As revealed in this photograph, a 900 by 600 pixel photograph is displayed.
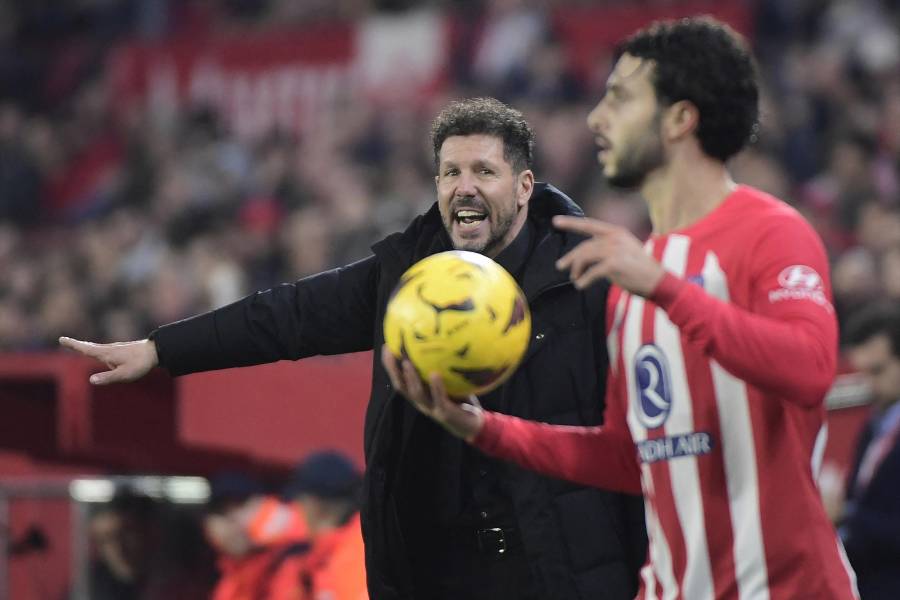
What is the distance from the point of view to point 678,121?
3.33 metres

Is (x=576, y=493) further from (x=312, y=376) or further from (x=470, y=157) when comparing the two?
(x=312, y=376)

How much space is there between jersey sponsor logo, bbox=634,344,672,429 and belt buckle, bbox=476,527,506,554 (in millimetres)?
1103

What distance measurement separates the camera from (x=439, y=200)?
4648 mm

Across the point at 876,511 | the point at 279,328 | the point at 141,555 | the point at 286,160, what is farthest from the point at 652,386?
the point at 286,160

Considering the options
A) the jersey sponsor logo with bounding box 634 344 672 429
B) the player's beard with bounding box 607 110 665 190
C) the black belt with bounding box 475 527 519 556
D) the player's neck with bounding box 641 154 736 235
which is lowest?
the black belt with bounding box 475 527 519 556

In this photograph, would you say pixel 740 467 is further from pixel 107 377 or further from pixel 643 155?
pixel 107 377

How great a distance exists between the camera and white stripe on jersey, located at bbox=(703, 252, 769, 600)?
3.20 metres

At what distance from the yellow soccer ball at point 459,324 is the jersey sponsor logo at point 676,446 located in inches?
15.0

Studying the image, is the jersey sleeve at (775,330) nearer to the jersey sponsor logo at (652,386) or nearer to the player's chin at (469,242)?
the jersey sponsor logo at (652,386)

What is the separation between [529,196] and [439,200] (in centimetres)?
29

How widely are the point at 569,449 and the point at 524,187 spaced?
4.28 feet

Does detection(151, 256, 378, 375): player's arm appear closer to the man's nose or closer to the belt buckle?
the man's nose

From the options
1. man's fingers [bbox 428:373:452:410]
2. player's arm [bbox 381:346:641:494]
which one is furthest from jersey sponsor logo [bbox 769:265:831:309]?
man's fingers [bbox 428:373:452:410]

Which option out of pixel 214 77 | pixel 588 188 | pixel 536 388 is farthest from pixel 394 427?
pixel 214 77
